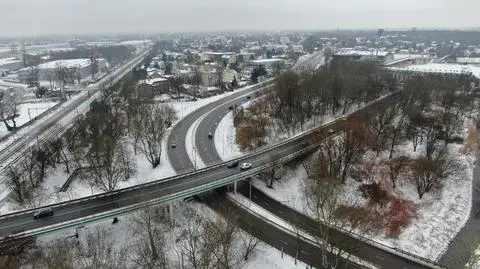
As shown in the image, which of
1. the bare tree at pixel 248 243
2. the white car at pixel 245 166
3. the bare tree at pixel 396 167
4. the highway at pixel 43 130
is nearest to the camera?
the bare tree at pixel 248 243

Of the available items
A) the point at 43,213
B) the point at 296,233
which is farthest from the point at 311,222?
the point at 43,213

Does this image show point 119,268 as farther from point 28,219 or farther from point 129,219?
point 28,219

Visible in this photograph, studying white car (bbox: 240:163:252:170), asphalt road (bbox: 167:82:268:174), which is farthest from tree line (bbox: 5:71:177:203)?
white car (bbox: 240:163:252:170)

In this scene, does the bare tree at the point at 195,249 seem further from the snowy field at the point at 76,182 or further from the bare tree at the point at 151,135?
the bare tree at the point at 151,135

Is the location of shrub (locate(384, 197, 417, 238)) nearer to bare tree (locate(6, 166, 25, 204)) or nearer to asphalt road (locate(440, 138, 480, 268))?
asphalt road (locate(440, 138, 480, 268))

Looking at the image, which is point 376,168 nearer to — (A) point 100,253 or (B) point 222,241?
(B) point 222,241

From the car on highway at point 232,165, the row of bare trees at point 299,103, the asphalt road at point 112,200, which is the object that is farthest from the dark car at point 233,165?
the row of bare trees at point 299,103
